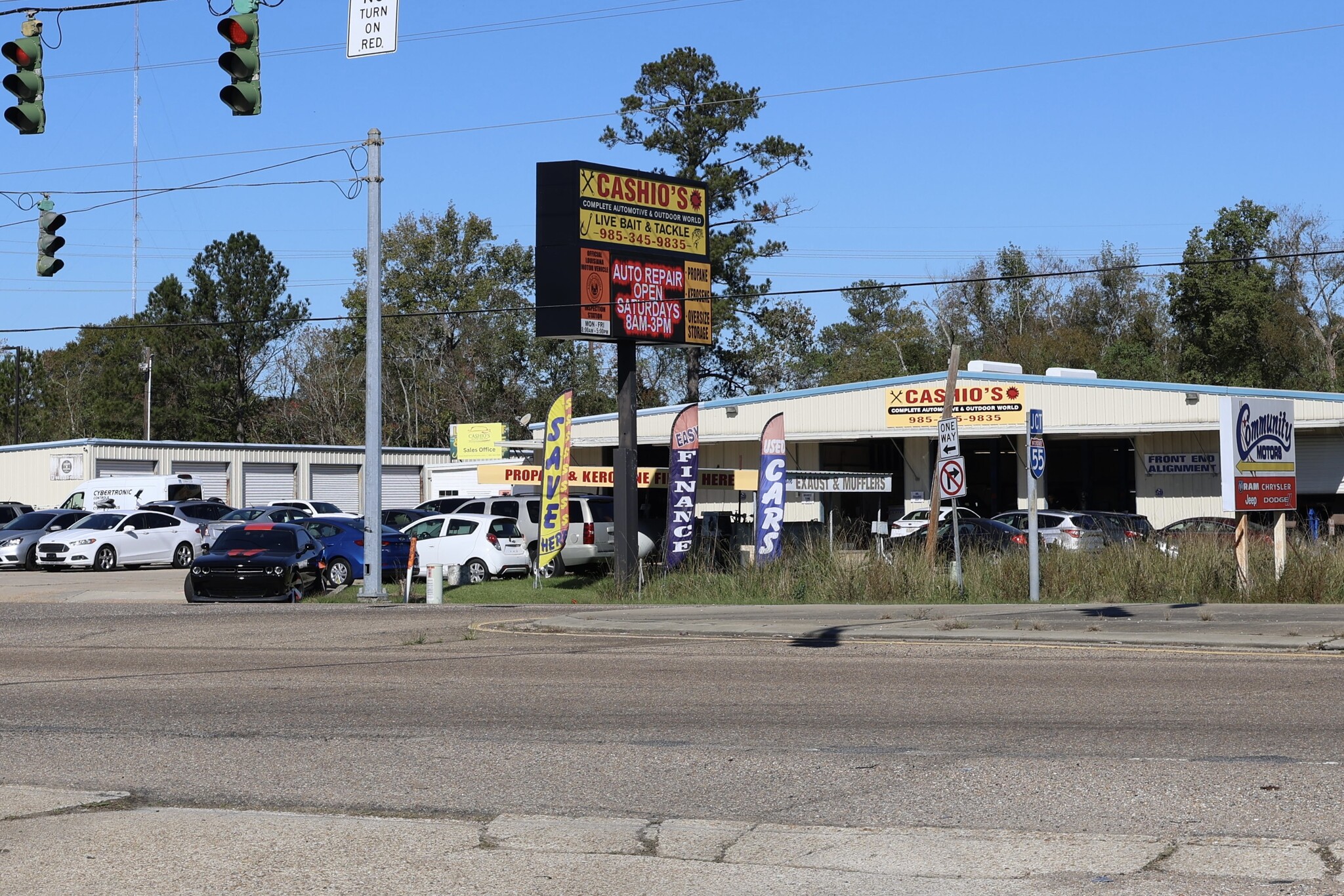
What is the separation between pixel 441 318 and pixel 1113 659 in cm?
6280

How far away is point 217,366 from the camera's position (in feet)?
262

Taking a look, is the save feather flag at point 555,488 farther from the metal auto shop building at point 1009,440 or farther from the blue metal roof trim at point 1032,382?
the blue metal roof trim at point 1032,382

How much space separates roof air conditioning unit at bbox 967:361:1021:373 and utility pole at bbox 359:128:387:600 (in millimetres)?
20785

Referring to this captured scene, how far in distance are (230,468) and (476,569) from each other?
3450 centimetres

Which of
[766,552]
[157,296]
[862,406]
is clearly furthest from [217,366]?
[766,552]

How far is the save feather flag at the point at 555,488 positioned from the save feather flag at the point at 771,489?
12.1ft

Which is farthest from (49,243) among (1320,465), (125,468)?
(125,468)

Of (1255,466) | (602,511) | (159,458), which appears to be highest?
(159,458)

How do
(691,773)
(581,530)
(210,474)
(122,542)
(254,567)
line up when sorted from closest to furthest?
1. (691,773)
2. (254,567)
3. (581,530)
4. (122,542)
5. (210,474)

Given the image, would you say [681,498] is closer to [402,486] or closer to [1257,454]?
[1257,454]

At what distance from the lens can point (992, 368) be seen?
42844 mm

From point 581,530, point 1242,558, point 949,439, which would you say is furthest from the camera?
point 581,530

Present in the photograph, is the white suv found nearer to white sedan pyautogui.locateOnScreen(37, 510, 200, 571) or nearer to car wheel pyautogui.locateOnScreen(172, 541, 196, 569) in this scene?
car wheel pyautogui.locateOnScreen(172, 541, 196, 569)

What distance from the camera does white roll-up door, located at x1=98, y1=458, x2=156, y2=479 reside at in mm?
55969
